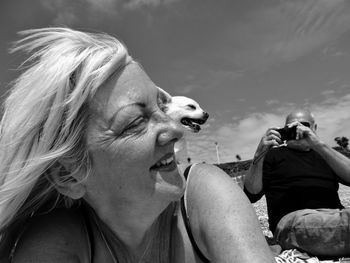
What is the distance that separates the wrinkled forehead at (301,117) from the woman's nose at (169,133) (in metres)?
3.17

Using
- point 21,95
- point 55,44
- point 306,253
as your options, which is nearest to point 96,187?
point 21,95

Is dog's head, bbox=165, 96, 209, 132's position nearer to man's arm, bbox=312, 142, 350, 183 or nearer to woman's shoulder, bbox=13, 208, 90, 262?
man's arm, bbox=312, 142, 350, 183

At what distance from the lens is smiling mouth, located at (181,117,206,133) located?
4.34m

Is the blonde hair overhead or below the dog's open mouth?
below

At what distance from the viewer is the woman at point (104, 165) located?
1.23 m


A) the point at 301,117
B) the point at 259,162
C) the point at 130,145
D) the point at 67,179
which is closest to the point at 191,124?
the point at 259,162

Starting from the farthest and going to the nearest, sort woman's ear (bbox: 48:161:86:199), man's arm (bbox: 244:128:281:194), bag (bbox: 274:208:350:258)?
man's arm (bbox: 244:128:281:194)
bag (bbox: 274:208:350:258)
woman's ear (bbox: 48:161:86:199)

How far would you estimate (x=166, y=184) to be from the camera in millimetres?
1232

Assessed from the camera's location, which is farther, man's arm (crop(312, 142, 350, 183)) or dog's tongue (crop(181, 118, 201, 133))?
dog's tongue (crop(181, 118, 201, 133))

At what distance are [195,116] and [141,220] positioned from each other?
3.15m

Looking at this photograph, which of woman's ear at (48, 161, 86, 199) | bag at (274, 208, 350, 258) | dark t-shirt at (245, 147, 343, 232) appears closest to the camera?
woman's ear at (48, 161, 86, 199)

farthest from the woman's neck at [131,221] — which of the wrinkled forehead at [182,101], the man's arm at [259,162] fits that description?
the wrinkled forehead at [182,101]

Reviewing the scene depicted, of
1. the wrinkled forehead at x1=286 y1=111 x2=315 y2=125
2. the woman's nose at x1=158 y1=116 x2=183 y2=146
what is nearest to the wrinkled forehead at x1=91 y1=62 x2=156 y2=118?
the woman's nose at x1=158 y1=116 x2=183 y2=146

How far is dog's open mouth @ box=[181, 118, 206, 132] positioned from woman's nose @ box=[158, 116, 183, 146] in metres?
2.96
